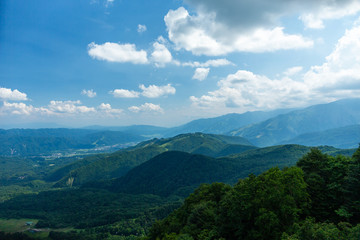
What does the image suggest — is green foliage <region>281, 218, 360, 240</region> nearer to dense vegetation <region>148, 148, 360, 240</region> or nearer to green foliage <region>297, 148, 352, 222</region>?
dense vegetation <region>148, 148, 360, 240</region>

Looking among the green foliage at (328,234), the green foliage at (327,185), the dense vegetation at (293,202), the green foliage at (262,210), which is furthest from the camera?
the green foliage at (327,185)

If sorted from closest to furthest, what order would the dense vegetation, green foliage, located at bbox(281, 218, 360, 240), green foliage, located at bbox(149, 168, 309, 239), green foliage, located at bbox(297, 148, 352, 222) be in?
green foliage, located at bbox(281, 218, 360, 240)
green foliage, located at bbox(149, 168, 309, 239)
the dense vegetation
green foliage, located at bbox(297, 148, 352, 222)

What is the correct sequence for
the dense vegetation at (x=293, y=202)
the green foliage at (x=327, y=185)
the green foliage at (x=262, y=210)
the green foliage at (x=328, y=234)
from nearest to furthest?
1. the green foliage at (x=328, y=234)
2. the green foliage at (x=262, y=210)
3. the dense vegetation at (x=293, y=202)
4. the green foliage at (x=327, y=185)

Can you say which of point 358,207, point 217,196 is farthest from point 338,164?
point 217,196

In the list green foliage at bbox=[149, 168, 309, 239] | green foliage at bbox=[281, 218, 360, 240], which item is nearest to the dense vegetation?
green foliage at bbox=[149, 168, 309, 239]

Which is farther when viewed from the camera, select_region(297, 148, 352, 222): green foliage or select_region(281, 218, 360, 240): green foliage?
select_region(297, 148, 352, 222): green foliage

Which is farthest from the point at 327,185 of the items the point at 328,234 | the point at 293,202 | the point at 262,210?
the point at 328,234

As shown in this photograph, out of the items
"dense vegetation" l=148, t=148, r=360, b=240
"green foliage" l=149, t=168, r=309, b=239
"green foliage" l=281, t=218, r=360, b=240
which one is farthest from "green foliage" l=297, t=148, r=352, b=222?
"green foliage" l=281, t=218, r=360, b=240

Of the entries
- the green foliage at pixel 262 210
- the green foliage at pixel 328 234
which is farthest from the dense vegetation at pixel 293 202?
the green foliage at pixel 328 234

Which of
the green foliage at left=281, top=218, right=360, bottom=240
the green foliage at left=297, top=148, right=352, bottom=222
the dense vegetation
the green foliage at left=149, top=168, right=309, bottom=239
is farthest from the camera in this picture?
the green foliage at left=297, top=148, right=352, bottom=222

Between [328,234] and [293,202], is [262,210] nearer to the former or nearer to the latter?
[293,202]

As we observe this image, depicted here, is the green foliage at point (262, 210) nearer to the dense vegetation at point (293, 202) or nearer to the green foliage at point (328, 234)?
the dense vegetation at point (293, 202)
